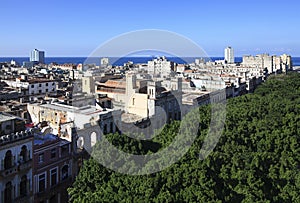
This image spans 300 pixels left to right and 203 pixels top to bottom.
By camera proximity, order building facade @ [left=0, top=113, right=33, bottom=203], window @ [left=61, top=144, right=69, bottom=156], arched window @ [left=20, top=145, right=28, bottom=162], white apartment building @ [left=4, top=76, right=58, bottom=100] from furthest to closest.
Result: white apartment building @ [left=4, top=76, right=58, bottom=100], window @ [left=61, top=144, right=69, bottom=156], arched window @ [left=20, top=145, right=28, bottom=162], building facade @ [left=0, top=113, right=33, bottom=203]

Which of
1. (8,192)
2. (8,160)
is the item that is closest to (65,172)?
(8,192)

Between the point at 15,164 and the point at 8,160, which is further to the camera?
the point at 15,164

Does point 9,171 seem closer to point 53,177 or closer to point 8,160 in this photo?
point 8,160

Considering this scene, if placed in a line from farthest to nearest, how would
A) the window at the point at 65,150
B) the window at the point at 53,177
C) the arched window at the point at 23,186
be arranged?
1. the window at the point at 65,150
2. the window at the point at 53,177
3. the arched window at the point at 23,186

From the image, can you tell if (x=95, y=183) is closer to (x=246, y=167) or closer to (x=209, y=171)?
(x=209, y=171)

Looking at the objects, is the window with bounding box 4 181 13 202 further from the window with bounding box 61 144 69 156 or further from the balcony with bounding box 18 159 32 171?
the window with bounding box 61 144 69 156

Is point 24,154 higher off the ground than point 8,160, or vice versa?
point 24,154

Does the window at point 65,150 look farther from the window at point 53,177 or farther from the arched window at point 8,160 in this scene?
the arched window at point 8,160

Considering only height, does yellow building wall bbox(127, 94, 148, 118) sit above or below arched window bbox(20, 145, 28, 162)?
above

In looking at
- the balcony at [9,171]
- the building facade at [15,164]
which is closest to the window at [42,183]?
the building facade at [15,164]

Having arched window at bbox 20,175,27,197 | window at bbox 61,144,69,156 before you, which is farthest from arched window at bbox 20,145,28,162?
window at bbox 61,144,69,156

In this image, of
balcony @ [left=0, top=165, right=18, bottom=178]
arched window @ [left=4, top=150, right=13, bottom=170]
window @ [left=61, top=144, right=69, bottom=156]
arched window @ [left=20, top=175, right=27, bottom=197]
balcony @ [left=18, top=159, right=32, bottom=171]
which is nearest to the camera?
balcony @ [left=0, top=165, right=18, bottom=178]

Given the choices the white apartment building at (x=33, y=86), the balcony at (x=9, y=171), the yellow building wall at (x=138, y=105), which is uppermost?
the white apartment building at (x=33, y=86)

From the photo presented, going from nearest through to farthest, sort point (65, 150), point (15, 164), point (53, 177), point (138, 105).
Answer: point (15, 164) < point (53, 177) < point (65, 150) < point (138, 105)
